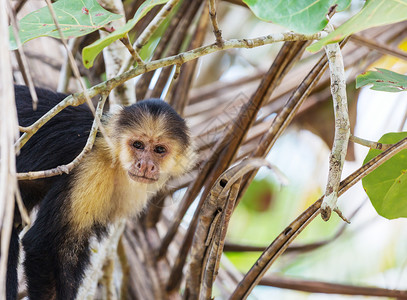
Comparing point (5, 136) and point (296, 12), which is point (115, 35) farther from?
point (5, 136)

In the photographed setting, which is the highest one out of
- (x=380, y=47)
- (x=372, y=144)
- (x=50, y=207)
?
(x=380, y=47)

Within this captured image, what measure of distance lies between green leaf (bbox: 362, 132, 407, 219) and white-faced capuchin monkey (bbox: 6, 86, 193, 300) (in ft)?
4.98

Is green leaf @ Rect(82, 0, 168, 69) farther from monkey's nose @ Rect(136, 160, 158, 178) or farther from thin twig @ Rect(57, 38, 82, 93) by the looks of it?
thin twig @ Rect(57, 38, 82, 93)

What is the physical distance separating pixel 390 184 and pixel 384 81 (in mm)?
529

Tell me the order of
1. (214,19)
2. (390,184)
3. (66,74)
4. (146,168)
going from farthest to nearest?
(66,74) < (146,168) < (390,184) < (214,19)

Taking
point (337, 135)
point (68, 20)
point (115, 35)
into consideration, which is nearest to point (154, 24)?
point (68, 20)

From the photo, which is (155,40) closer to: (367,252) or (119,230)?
(119,230)

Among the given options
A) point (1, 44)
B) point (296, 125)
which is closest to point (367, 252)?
point (296, 125)

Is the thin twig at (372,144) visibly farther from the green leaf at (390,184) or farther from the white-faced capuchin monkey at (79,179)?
the white-faced capuchin monkey at (79,179)

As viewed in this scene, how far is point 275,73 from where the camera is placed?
3291mm

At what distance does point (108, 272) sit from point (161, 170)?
84cm

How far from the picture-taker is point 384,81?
7.93 ft

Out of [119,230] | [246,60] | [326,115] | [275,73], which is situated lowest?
[119,230]

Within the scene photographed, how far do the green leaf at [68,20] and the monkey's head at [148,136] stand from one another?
1280 millimetres
